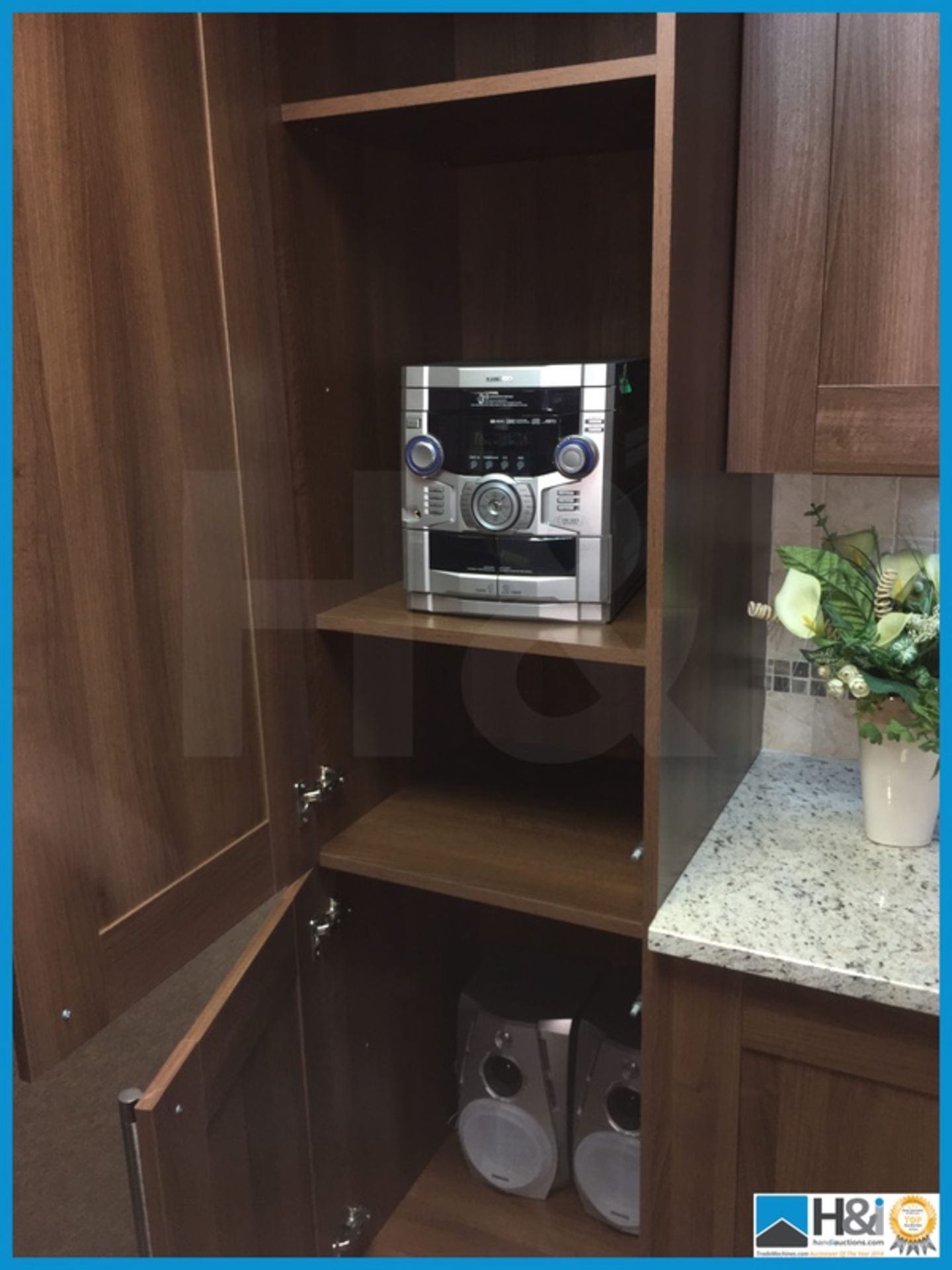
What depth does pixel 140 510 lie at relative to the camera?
1.04 meters

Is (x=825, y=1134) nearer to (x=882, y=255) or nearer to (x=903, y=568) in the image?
(x=903, y=568)

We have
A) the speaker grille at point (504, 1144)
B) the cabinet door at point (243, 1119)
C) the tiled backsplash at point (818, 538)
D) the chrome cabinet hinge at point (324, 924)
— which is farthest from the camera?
the speaker grille at point (504, 1144)

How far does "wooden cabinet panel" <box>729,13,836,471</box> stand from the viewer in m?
1.22

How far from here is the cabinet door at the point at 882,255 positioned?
3.87 ft

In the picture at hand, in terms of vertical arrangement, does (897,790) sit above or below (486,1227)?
above

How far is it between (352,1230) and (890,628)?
3.82ft

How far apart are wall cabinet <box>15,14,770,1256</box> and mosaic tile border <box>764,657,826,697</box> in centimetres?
13

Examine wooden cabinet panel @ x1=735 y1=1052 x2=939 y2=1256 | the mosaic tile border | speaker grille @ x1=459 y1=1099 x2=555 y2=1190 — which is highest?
the mosaic tile border

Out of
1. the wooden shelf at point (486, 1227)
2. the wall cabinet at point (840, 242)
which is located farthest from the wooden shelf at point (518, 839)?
the wooden shelf at point (486, 1227)

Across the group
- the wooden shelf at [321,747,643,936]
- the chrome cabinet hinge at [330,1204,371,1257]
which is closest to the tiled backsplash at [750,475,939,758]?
the wooden shelf at [321,747,643,936]

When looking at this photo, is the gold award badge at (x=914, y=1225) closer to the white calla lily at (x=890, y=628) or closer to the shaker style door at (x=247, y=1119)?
the white calla lily at (x=890, y=628)

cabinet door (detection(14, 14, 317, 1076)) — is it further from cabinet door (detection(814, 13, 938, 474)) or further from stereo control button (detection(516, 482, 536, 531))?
cabinet door (detection(814, 13, 938, 474))

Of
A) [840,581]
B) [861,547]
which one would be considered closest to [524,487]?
[840,581]

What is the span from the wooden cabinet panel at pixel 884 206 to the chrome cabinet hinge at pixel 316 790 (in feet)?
2.70
